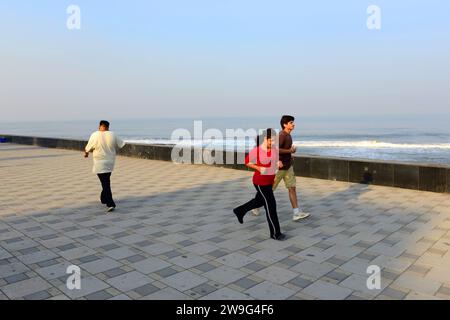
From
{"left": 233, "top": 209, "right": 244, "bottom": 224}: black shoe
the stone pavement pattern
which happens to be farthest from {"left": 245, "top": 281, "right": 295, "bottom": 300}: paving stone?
{"left": 233, "top": 209, "right": 244, "bottom": 224}: black shoe

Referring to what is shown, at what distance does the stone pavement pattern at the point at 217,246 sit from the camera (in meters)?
3.52

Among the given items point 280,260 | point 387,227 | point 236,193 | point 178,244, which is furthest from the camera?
point 236,193

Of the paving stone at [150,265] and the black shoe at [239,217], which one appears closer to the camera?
the paving stone at [150,265]

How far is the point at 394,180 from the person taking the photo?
8.73 m

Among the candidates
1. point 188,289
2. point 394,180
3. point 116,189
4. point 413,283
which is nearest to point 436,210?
point 394,180

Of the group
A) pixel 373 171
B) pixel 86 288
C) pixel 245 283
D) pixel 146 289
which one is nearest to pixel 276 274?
pixel 245 283

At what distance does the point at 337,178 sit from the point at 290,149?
4.77 m

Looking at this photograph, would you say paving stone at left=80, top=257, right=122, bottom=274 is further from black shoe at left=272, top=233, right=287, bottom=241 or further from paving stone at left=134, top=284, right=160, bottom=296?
black shoe at left=272, top=233, right=287, bottom=241

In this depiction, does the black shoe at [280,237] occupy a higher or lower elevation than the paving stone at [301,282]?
higher

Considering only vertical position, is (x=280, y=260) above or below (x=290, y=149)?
below

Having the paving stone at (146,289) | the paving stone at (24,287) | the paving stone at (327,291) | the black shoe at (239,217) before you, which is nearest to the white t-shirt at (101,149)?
the black shoe at (239,217)

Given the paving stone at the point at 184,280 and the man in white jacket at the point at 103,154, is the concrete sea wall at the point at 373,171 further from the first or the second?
the paving stone at the point at 184,280

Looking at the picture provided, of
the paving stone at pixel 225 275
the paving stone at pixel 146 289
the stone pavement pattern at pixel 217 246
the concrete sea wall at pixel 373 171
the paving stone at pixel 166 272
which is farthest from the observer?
the concrete sea wall at pixel 373 171
